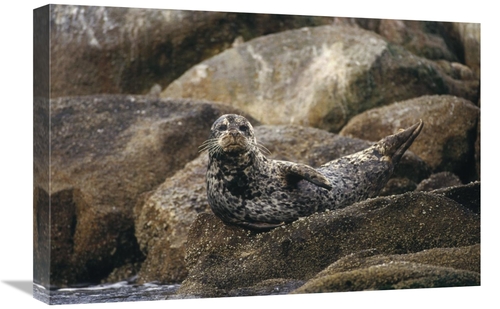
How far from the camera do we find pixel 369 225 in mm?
11180

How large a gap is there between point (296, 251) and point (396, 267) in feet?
3.49

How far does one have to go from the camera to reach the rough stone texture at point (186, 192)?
12.2 meters

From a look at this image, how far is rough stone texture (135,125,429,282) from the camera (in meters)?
12.2

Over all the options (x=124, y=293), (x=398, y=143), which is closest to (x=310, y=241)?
(x=398, y=143)

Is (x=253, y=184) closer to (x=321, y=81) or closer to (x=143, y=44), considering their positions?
(x=321, y=81)

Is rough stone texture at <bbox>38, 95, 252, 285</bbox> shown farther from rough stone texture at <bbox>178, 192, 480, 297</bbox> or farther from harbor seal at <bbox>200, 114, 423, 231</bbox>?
harbor seal at <bbox>200, 114, 423, 231</bbox>

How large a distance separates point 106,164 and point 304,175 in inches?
104

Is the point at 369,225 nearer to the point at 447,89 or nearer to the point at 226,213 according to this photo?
the point at 226,213

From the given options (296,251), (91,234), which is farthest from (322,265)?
(91,234)

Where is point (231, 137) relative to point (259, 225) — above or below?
above

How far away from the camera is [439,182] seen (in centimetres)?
1320

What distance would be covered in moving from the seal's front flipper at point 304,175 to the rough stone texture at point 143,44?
3292 mm

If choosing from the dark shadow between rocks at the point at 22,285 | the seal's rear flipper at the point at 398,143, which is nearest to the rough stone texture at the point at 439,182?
the seal's rear flipper at the point at 398,143

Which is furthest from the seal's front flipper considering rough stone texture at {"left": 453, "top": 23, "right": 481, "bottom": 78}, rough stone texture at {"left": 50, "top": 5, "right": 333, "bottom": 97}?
rough stone texture at {"left": 453, "top": 23, "right": 481, "bottom": 78}
